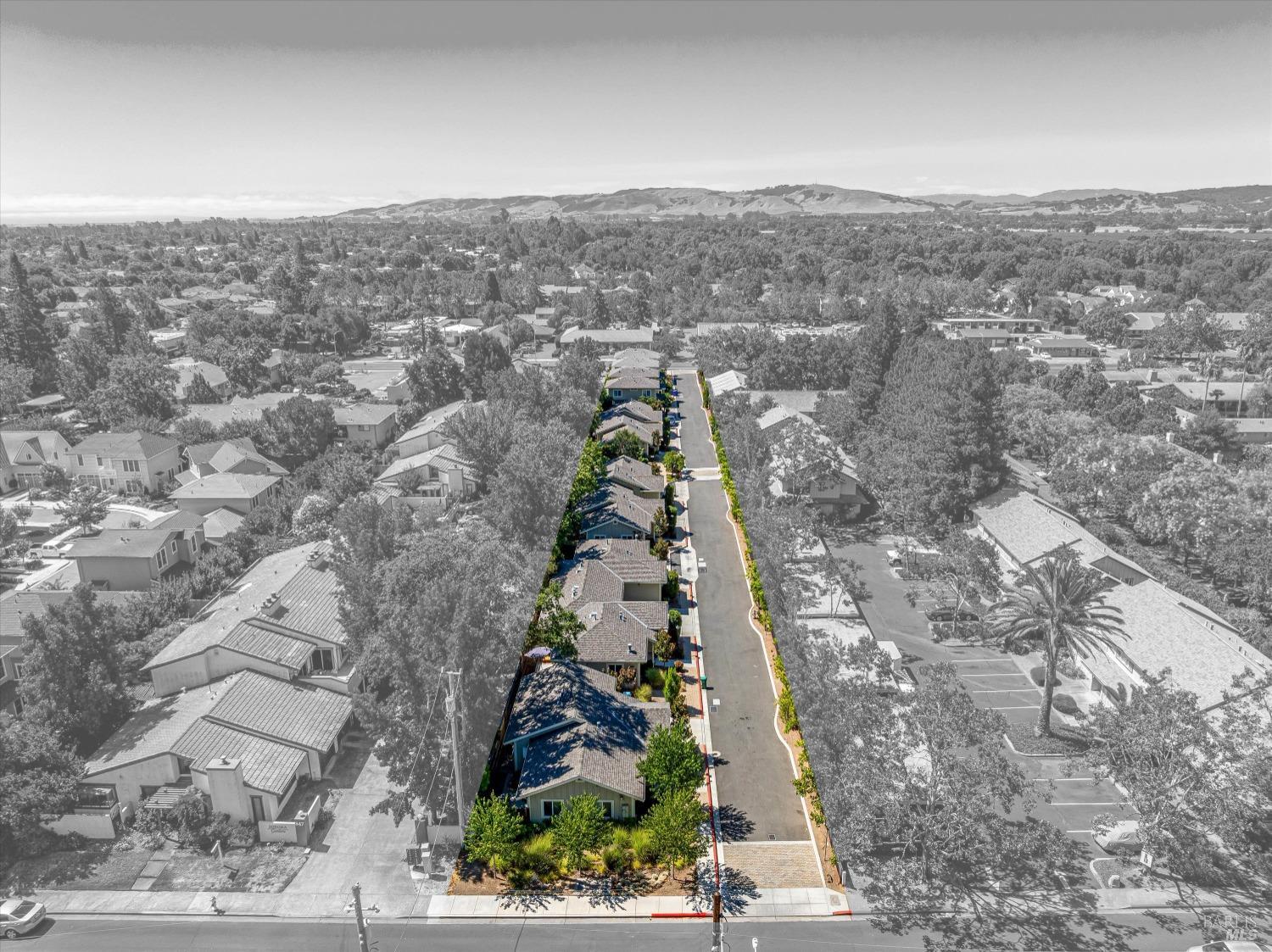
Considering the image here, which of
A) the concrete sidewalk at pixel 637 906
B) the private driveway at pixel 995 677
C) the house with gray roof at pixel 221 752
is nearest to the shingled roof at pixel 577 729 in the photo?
the concrete sidewalk at pixel 637 906

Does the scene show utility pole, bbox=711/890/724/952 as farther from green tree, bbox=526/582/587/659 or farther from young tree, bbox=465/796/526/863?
green tree, bbox=526/582/587/659

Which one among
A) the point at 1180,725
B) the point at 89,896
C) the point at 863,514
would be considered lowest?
the point at 863,514

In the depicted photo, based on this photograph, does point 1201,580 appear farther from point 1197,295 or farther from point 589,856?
point 1197,295

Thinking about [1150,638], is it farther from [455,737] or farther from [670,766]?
[455,737]

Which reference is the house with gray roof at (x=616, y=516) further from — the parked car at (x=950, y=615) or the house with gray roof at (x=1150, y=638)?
the house with gray roof at (x=1150, y=638)

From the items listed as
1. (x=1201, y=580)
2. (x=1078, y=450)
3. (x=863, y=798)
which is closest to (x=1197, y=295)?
(x=1078, y=450)
